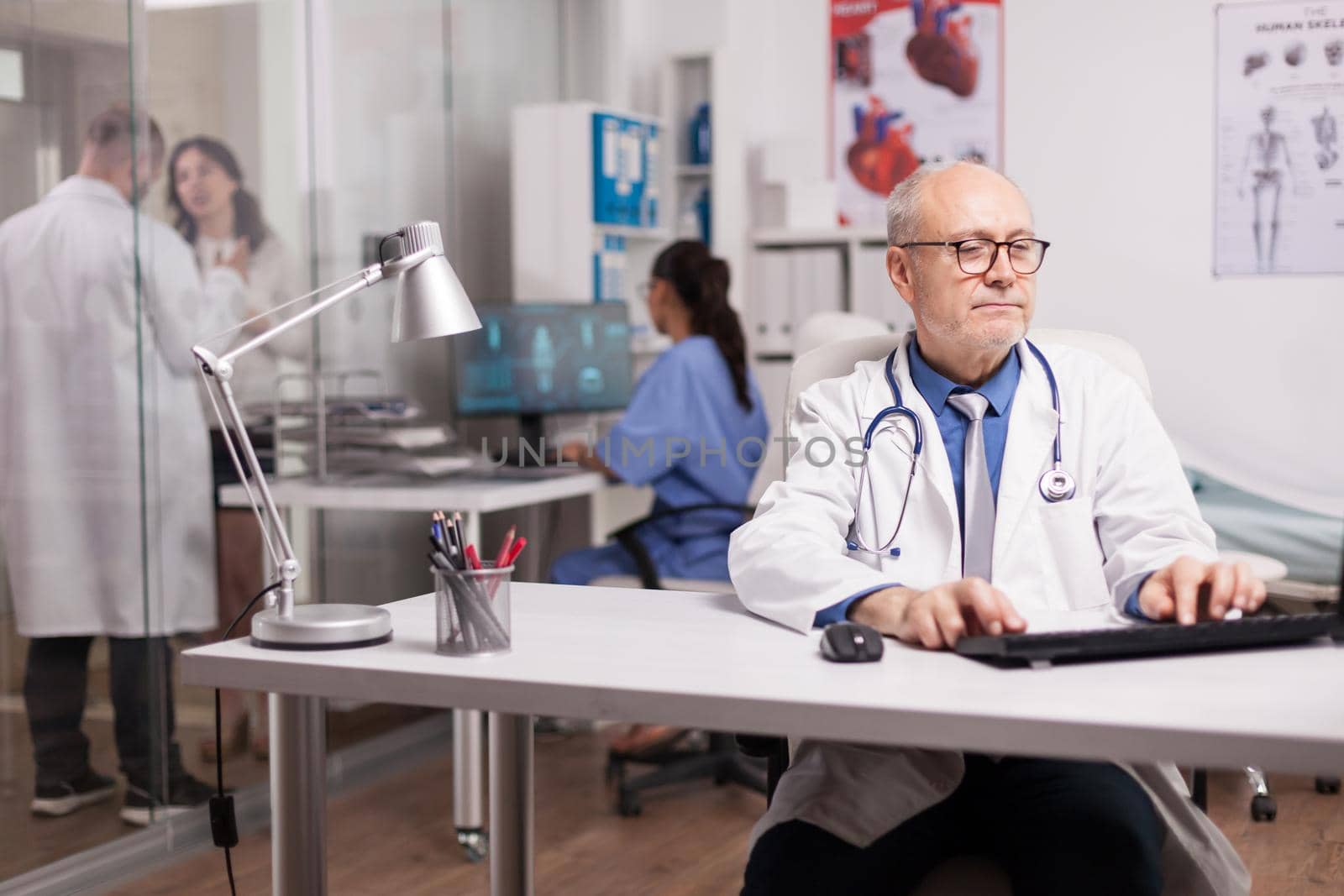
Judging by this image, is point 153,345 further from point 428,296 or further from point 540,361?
point 428,296

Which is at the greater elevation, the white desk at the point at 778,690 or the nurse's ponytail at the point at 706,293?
the nurse's ponytail at the point at 706,293

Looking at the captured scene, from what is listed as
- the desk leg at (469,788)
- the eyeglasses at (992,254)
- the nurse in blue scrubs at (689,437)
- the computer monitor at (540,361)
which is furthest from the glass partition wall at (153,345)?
the eyeglasses at (992,254)

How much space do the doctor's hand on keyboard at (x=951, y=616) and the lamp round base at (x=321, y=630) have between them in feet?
1.72

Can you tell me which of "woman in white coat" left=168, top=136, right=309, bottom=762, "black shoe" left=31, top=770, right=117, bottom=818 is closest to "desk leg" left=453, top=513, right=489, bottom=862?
"woman in white coat" left=168, top=136, right=309, bottom=762

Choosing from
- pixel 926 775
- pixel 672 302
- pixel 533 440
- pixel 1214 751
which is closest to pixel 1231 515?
pixel 672 302

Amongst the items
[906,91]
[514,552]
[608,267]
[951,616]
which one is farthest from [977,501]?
[906,91]

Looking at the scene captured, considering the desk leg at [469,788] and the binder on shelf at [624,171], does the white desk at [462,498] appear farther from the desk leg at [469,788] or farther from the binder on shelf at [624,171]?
the binder on shelf at [624,171]

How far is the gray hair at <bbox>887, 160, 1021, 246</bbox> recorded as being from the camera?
1881 mm

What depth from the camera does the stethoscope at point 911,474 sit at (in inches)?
67.6

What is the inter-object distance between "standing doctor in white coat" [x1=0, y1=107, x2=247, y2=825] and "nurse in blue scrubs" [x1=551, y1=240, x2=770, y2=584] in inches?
37.8

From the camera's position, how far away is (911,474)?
1739 mm

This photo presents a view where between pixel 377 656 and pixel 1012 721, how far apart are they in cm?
64

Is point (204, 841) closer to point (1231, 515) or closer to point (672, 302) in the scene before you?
point (672, 302)

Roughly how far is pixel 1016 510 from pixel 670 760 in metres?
2.04
